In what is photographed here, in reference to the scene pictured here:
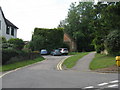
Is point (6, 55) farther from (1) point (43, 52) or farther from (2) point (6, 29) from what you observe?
(1) point (43, 52)

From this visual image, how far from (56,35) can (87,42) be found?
19.2m

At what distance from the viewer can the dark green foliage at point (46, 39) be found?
42.0 meters

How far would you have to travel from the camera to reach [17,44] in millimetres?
25281

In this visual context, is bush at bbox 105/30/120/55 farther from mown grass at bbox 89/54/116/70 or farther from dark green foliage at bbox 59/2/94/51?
dark green foliage at bbox 59/2/94/51

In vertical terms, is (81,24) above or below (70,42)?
above

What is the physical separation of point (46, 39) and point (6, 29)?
33.7 ft

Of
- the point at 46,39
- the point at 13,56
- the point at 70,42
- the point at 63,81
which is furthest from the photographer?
the point at 70,42

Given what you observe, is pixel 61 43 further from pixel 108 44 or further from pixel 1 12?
pixel 108 44

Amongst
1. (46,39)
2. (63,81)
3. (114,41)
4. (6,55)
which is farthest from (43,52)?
(63,81)

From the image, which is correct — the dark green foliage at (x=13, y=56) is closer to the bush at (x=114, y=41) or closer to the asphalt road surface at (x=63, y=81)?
the asphalt road surface at (x=63, y=81)

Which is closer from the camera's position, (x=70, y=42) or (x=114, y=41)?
(x=114, y=41)

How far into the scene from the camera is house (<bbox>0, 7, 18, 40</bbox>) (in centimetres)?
3444

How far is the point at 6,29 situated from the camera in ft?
122

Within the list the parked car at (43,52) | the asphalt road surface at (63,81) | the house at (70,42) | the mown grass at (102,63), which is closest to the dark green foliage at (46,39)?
the parked car at (43,52)
